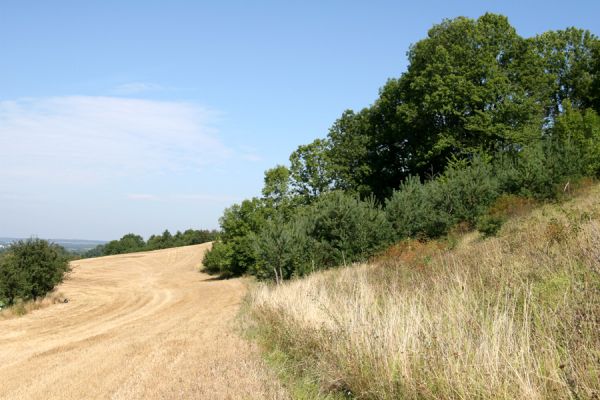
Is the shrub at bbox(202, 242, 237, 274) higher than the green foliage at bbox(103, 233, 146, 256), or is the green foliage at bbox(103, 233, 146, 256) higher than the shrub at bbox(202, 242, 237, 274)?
the green foliage at bbox(103, 233, 146, 256)

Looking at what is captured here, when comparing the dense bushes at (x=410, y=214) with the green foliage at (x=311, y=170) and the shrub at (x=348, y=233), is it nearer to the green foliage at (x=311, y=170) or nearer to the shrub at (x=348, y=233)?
the shrub at (x=348, y=233)

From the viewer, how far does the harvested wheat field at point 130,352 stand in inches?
280

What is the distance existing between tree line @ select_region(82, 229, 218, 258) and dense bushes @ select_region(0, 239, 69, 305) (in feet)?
209

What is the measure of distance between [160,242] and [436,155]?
2801 inches

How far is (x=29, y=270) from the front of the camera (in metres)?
23.6

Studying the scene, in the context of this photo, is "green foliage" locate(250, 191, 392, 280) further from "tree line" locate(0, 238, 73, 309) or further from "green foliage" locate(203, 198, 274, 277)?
"green foliage" locate(203, 198, 274, 277)

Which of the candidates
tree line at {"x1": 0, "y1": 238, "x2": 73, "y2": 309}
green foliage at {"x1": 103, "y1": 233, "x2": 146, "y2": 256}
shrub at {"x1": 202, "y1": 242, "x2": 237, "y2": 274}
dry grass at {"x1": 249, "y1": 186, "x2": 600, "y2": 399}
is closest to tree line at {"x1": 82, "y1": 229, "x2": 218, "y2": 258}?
green foliage at {"x1": 103, "y1": 233, "x2": 146, "y2": 256}

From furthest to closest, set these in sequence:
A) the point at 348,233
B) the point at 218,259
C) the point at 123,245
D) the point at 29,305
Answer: the point at 123,245
the point at 218,259
the point at 348,233
the point at 29,305

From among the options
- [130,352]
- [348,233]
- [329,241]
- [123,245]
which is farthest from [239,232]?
[123,245]

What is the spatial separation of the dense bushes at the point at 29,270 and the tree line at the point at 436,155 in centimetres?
1081

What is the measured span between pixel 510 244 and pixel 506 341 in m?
7.40

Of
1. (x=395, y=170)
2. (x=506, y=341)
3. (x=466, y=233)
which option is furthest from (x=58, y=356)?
(x=395, y=170)

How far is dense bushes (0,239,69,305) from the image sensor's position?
22.5 meters

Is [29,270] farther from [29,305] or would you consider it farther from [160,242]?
[160,242]
